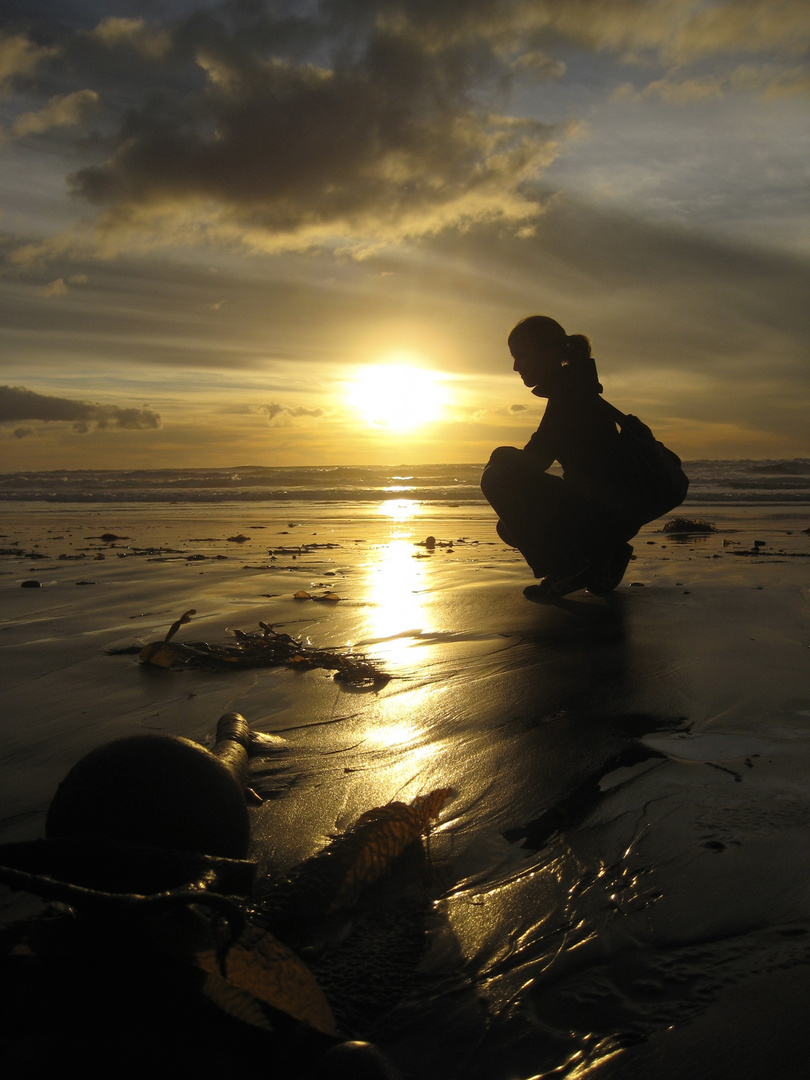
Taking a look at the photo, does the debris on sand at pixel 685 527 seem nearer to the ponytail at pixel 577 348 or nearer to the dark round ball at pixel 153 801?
the ponytail at pixel 577 348

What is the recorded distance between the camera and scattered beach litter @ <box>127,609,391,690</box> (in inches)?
120

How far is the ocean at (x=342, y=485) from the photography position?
19.8 metres

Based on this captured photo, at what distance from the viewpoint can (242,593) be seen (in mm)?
5090

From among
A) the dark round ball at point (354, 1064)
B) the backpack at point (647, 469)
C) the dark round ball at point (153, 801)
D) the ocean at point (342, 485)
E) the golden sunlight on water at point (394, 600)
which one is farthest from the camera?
the ocean at point (342, 485)

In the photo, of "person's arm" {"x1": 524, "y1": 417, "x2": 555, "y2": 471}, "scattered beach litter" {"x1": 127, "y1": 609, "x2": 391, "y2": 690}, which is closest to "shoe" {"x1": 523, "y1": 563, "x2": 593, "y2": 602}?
"person's arm" {"x1": 524, "y1": 417, "x2": 555, "y2": 471}

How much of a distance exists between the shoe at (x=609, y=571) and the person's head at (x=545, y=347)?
4.02 ft

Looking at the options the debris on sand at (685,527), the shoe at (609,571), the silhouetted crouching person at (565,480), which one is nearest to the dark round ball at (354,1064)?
the silhouetted crouching person at (565,480)

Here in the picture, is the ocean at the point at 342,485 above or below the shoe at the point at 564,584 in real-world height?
above

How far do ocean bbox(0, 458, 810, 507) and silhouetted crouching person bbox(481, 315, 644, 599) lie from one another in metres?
11.9

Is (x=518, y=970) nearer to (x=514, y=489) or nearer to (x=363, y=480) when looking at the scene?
(x=514, y=489)

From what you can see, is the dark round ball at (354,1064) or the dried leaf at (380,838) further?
the dried leaf at (380,838)

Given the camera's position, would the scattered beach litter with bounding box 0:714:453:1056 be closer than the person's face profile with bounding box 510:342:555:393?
Yes

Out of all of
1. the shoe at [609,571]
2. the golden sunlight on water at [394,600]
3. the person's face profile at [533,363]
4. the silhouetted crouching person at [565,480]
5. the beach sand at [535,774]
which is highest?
the person's face profile at [533,363]

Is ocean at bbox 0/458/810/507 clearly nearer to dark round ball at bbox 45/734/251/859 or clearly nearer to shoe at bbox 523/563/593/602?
shoe at bbox 523/563/593/602
